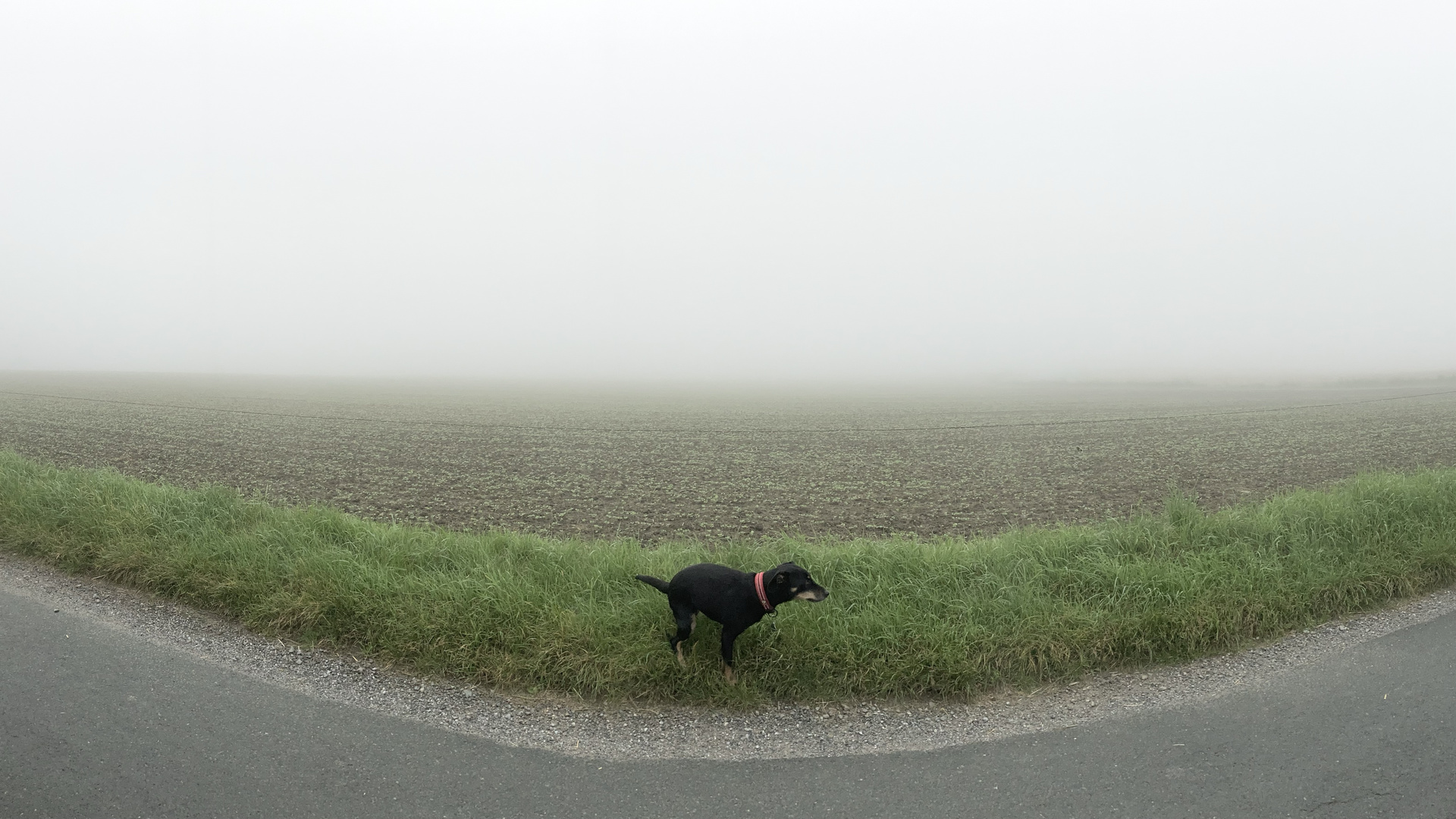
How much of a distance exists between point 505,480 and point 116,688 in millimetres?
11381

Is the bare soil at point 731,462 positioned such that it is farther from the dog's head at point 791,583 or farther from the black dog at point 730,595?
the dog's head at point 791,583

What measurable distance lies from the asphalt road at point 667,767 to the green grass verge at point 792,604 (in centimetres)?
81

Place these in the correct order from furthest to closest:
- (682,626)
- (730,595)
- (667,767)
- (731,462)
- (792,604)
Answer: (731,462) < (792,604) < (682,626) < (730,595) < (667,767)

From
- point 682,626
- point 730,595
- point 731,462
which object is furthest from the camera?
point 731,462

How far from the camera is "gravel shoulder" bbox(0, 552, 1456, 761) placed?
13.1ft

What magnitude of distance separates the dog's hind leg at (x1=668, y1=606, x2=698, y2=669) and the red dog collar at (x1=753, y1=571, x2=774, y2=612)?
0.60 meters

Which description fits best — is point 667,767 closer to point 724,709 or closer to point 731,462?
point 724,709

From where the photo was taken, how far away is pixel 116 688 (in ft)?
14.0

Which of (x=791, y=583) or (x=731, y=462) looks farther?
(x=731, y=462)

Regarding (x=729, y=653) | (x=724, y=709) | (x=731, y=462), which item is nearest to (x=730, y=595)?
(x=729, y=653)

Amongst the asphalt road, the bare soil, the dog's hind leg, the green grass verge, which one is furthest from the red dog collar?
the bare soil

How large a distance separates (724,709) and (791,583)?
→ 3.49ft

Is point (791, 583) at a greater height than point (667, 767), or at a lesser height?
greater

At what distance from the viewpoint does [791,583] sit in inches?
163
